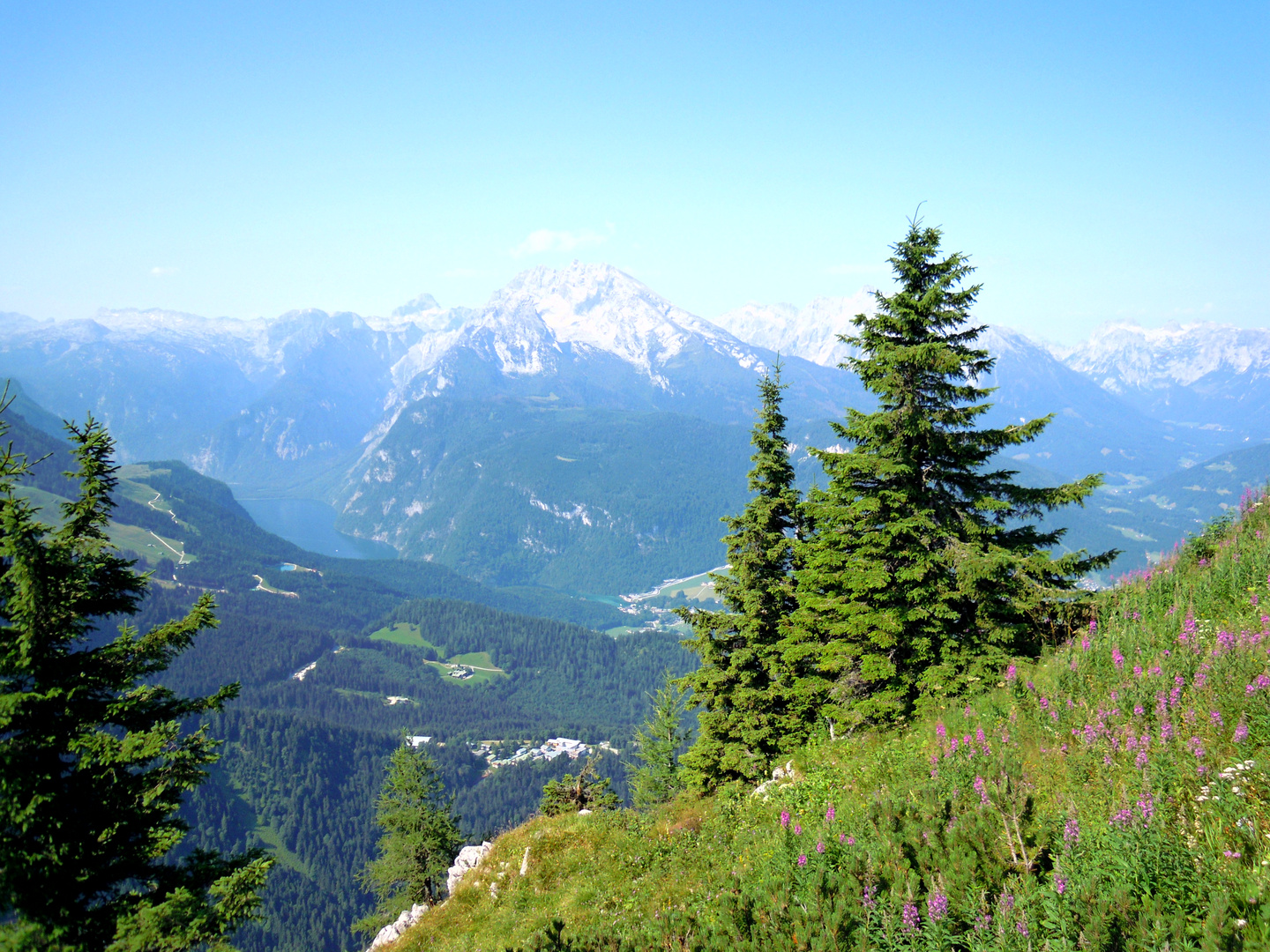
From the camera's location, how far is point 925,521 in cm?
1528

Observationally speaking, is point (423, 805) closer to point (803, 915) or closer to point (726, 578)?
point (726, 578)

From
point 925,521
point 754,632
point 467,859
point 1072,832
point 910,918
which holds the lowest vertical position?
point 467,859

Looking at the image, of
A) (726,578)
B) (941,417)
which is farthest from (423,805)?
(941,417)

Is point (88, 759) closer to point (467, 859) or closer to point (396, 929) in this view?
point (396, 929)

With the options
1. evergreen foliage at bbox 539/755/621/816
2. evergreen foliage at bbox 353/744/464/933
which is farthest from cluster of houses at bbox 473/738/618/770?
evergreen foliage at bbox 539/755/621/816

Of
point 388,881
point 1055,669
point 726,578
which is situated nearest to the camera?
point 1055,669

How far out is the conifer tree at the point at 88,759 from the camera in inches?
364

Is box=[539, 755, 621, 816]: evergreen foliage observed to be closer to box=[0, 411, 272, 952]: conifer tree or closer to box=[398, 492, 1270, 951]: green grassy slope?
box=[398, 492, 1270, 951]: green grassy slope

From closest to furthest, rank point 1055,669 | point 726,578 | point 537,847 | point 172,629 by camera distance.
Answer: point 1055,669 < point 172,629 < point 537,847 < point 726,578

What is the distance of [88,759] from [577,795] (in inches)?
804

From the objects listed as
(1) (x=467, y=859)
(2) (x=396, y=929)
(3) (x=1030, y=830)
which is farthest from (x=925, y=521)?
(2) (x=396, y=929)

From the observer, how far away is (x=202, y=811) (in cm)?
16512

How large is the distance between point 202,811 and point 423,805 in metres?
176

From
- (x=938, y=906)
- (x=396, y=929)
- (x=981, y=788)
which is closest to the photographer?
(x=938, y=906)
